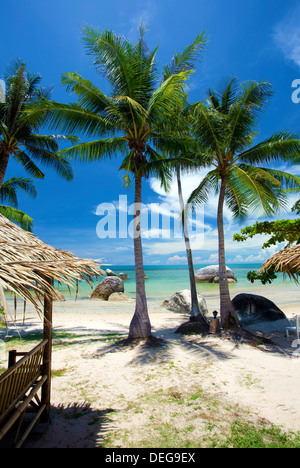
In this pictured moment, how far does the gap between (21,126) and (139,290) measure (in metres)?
8.49

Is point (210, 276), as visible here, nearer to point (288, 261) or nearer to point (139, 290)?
point (139, 290)

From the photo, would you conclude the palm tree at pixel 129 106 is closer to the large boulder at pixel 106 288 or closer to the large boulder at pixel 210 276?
the large boulder at pixel 106 288

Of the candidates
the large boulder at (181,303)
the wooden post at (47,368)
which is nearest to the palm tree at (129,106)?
the wooden post at (47,368)

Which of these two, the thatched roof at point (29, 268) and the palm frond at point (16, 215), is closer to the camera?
the thatched roof at point (29, 268)

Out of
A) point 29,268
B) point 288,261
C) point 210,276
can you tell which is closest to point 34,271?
point 29,268

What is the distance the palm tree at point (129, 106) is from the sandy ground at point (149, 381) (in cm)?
162

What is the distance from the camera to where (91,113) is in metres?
9.09

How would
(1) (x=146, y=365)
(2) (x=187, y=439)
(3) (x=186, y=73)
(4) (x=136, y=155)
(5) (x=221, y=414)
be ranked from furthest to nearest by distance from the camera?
(4) (x=136, y=155), (3) (x=186, y=73), (1) (x=146, y=365), (5) (x=221, y=414), (2) (x=187, y=439)

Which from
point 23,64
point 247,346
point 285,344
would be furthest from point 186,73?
point 285,344

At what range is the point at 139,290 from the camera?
8953 mm

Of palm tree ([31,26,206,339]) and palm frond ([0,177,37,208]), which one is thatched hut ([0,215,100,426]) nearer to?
palm tree ([31,26,206,339])

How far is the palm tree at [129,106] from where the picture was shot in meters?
8.46
